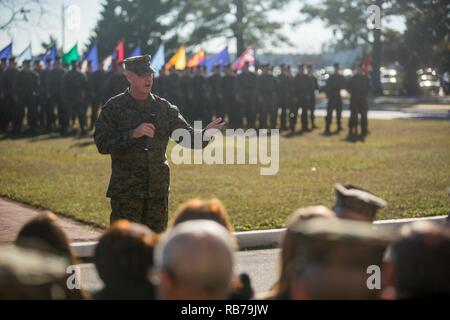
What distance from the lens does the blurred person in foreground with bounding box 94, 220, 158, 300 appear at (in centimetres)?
348

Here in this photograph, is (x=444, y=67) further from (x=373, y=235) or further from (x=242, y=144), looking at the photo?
(x=373, y=235)

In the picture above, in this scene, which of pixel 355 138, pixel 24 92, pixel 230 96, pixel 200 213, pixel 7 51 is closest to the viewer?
pixel 200 213

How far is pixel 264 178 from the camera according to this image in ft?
46.7

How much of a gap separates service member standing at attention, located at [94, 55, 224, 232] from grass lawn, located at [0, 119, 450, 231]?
2.93 meters

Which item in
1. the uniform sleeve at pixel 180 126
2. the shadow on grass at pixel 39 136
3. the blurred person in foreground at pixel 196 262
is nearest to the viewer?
the blurred person in foreground at pixel 196 262

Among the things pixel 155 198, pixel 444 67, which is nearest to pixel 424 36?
pixel 444 67

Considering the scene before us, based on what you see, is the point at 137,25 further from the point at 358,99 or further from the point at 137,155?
the point at 137,155

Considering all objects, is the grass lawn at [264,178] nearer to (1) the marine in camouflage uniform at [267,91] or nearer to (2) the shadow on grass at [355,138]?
(2) the shadow on grass at [355,138]

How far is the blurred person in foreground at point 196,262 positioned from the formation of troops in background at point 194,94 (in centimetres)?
2046

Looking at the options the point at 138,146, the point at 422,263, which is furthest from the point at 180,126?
the point at 422,263

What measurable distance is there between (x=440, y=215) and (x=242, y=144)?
11.1 metres

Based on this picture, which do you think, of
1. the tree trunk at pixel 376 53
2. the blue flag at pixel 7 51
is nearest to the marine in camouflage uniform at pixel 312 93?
the blue flag at pixel 7 51

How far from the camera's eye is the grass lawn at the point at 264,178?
10.9m

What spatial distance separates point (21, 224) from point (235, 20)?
36637 mm
